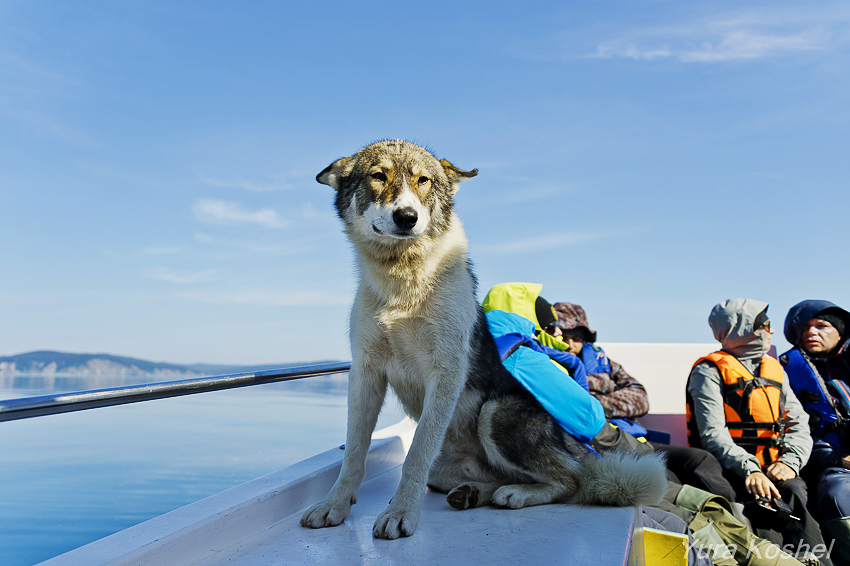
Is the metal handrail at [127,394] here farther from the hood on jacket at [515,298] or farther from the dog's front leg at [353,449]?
the hood on jacket at [515,298]

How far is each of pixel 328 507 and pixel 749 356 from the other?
3.32 m

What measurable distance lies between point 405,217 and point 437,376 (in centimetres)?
64

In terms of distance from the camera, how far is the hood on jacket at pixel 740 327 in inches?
147

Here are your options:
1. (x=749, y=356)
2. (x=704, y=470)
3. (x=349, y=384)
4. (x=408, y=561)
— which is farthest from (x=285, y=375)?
(x=749, y=356)

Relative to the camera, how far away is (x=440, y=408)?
2.03 metres

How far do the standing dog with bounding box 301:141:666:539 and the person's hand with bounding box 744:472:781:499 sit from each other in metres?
1.58

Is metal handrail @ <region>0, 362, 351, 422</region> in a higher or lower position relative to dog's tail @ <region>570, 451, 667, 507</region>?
higher

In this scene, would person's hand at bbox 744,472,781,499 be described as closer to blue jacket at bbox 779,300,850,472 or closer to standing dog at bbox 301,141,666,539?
blue jacket at bbox 779,300,850,472

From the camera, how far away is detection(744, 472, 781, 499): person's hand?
129 inches

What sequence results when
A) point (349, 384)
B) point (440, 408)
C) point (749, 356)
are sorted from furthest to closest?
point (749, 356)
point (349, 384)
point (440, 408)

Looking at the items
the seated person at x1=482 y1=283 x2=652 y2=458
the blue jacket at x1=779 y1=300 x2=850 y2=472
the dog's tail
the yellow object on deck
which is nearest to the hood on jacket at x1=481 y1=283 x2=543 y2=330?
the seated person at x1=482 y1=283 x2=652 y2=458

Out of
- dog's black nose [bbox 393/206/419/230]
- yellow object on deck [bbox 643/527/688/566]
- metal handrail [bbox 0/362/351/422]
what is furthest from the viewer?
dog's black nose [bbox 393/206/419/230]

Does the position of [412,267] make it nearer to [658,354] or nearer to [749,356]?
→ [749,356]

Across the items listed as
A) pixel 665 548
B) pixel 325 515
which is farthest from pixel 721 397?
pixel 325 515
